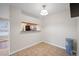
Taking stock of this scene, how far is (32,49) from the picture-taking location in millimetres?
1236

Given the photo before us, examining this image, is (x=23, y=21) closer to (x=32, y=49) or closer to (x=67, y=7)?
(x=32, y=49)

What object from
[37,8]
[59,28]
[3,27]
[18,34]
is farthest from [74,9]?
[3,27]

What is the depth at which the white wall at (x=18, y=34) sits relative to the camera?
1179 millimetres

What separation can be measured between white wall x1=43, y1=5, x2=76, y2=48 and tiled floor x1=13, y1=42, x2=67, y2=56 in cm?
10

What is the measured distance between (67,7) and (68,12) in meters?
0.09

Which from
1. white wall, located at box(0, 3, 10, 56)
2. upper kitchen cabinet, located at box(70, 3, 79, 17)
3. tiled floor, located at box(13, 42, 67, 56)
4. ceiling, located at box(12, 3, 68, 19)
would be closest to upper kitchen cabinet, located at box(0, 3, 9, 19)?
white wall, located at box(0, 3, 10, 56)

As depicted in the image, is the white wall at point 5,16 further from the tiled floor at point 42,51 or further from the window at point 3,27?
the tiled floor at point 42,51

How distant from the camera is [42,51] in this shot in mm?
1196

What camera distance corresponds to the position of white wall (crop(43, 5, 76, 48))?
1.16 meters

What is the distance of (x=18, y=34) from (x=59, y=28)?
0.70 metres

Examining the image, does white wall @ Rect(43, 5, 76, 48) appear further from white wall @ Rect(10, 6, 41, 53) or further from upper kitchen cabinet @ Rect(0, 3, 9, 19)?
upper kitchen cabinet @ Rect(0, 3, 9, 19)

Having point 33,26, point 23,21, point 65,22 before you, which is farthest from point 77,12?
point 23,21

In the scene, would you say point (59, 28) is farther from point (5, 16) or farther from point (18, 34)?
point (5, 16)

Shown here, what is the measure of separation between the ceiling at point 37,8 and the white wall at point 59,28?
0.07 meters
